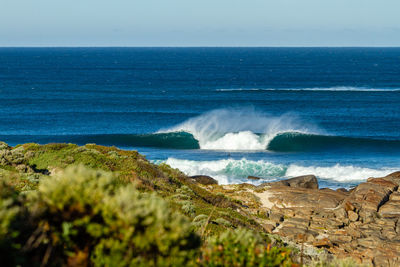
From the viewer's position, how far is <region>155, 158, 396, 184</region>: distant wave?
34.1m

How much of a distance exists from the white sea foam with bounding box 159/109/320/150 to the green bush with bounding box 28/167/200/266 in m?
38.8

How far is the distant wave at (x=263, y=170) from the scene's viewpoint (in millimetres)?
34144

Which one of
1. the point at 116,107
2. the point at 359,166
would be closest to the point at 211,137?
the point at 359,166

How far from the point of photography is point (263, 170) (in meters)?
36.1

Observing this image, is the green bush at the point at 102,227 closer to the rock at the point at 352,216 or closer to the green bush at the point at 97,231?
the green bush at the point at 97,231

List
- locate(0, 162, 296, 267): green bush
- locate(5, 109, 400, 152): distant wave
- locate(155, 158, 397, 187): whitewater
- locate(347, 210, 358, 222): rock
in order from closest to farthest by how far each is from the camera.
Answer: locate(0, 162, 296, 267): green bush, locate(347, 210, 358, 222): rock, locate(155, 158, 397, 187): whitewater, locate(5, 109, 400, 152): distant wave

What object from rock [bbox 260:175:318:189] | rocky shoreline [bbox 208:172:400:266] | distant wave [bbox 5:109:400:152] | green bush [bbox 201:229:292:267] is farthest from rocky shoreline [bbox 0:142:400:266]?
distant wave [bbox 5:109:400:152]

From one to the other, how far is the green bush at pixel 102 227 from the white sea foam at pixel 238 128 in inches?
1527

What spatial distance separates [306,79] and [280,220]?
295 feet

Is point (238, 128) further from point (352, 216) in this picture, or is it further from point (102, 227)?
point (102, 227)

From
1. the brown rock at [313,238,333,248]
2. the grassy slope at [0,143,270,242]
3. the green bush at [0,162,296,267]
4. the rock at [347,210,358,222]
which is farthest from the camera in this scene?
the rock at [347,210,358,222]

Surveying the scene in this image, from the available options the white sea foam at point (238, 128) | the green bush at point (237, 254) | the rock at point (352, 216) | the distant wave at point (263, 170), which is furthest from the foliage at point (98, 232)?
the white sea foam at point (238, 128)

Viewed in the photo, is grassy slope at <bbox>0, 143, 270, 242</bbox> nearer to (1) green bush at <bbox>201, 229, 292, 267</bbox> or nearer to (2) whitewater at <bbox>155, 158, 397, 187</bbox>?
(1) green bush at <bbox>201, 229, 292, 267</bbox>

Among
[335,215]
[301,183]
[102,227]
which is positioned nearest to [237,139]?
[301,183]
